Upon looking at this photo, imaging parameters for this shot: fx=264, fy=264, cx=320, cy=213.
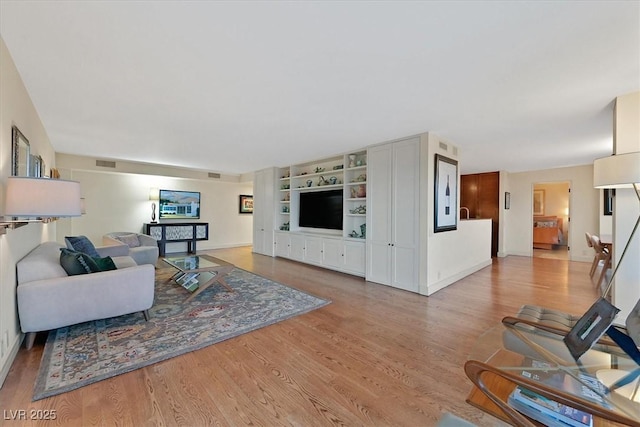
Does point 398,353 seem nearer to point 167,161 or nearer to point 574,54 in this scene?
point 574,54

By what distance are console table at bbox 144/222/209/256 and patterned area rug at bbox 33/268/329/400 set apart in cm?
346

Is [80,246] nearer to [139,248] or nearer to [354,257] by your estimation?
[139,248]

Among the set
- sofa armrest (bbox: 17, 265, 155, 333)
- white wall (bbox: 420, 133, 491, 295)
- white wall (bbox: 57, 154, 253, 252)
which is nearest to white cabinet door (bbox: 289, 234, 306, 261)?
white wall (bbox: 420, 133, 491, 295)

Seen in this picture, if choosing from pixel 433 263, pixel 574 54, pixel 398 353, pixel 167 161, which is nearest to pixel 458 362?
pixel 398 353

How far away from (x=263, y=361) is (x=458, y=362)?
1603mm

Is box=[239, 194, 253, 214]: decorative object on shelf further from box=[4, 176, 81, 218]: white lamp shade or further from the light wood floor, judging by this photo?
box=[4, 176, 81, 218]: white lamp shade

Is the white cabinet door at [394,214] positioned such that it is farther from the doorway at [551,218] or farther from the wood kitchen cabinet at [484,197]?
the doorway at [551,218]

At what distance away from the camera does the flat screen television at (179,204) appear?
290 inches

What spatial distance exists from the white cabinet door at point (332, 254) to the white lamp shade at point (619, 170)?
371 centimetres

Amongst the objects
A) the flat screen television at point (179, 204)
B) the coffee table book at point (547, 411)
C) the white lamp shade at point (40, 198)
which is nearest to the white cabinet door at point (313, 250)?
the flat screen television at point (179, 204)

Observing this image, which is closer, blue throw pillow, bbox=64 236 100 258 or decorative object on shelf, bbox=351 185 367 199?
blue throw pillow, bbox=64 236 100 258

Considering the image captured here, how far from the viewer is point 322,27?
1.67 m

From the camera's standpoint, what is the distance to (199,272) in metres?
3.54

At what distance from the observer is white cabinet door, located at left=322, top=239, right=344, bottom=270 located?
5313 millimetres
